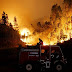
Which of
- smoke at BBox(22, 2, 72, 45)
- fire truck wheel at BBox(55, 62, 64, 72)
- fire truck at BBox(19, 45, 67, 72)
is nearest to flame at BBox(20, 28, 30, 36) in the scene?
smoke at BBox(22, 2, 72, 45)

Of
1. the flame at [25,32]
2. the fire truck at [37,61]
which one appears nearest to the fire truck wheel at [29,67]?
the fire truck at [37,61]

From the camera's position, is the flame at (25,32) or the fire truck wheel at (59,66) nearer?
the fire truck wheel at (59,66)

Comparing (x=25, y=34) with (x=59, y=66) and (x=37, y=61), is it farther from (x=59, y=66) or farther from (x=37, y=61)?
(x=59, y=66)

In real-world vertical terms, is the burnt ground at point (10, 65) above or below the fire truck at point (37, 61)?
below

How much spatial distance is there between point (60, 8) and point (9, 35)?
62.0 feet

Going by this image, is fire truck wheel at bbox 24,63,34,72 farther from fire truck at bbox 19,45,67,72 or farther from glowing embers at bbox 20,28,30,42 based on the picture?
glowing embers at bbox 20,28,30,42

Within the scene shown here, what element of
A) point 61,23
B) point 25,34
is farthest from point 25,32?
point 61,23

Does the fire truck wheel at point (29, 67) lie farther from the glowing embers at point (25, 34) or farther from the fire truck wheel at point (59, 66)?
the glowing embers at point (25, 34)

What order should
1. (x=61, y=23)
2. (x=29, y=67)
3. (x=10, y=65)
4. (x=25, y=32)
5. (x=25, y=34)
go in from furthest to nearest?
(x=25, y=32)
(x=25, y=34)
(x=61, y=23)
(x=10, y=65)
(x=29, y=67)

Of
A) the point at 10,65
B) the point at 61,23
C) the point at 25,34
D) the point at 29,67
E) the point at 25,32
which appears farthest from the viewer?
the point at 25,32

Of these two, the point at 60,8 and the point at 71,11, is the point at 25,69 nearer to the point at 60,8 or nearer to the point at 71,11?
the point at 71,11

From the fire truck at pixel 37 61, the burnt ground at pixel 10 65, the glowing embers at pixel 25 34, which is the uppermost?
the glowing embers at pixel 25 34

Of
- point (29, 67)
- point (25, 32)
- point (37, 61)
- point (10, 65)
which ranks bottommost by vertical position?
point (10, 65)

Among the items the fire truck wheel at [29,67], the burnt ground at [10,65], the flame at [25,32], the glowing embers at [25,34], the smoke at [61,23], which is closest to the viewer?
the fire truck wheel at [29,67]
